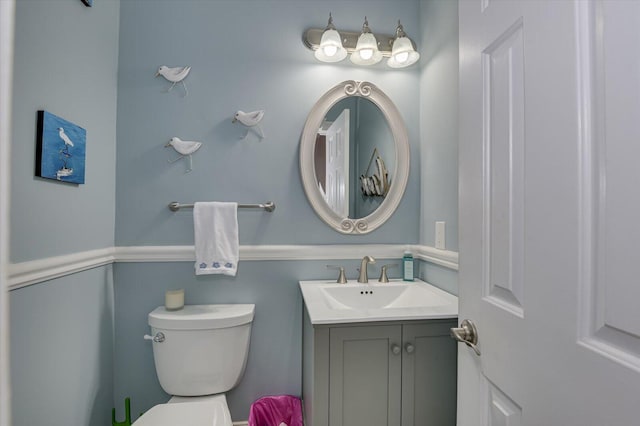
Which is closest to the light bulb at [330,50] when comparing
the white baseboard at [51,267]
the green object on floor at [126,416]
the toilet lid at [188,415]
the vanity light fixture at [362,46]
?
the vanity light fixture at [362,46]

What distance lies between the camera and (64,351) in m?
1.15

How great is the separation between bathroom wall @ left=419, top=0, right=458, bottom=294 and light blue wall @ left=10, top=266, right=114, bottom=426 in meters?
1.52

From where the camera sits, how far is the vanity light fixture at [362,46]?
5.24 ft

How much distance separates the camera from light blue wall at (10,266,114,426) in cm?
94

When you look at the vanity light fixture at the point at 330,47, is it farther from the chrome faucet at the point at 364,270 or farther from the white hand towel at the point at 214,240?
the chrome faucet at the point at 364,270

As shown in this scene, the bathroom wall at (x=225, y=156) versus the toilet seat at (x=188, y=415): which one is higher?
the bathroom wall at (x=225, y=156)

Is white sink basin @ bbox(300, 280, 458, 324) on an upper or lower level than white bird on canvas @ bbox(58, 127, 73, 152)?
lower

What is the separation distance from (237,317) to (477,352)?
1019mm

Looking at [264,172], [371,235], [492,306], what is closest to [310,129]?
[264,172]

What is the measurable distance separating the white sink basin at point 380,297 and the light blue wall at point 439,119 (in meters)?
0.24

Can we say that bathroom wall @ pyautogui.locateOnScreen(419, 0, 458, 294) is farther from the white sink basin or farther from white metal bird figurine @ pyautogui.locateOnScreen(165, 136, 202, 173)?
white metal bird figurine @ pyautogui.locateOnScreen(165, 136, 202, 173)

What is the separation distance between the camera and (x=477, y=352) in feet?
2.43

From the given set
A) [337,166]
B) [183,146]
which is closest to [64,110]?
[183,146]

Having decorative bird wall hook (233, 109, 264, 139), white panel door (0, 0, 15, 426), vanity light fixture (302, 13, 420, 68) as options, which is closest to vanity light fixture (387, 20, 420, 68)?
vanity light fixture (302, 13, 420, 68)
